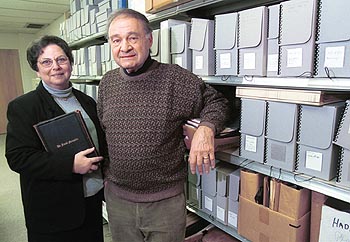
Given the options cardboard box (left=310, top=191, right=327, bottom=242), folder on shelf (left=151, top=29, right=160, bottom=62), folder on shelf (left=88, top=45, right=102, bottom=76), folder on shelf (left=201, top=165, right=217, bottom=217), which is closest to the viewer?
cardboard box (left=310, top=191, right=327, bottom=242)

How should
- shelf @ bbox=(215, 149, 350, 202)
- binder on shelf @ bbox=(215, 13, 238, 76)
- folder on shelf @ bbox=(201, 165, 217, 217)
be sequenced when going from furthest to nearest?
folder on shelf @ bbox=(201, 165, 217, 217) < binder on shelf @ bbox=(215, 13, 238, 76) < shelf @ bbox=(215, 149, 350, 202)

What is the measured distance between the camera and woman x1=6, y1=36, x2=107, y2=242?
1153 millimetres

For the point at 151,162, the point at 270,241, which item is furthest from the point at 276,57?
the point at 270,241

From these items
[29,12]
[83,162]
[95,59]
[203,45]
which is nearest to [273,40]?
[203,45]

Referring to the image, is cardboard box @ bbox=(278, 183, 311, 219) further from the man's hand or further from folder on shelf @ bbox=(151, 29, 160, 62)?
folder on shelf @ bbox=(151, 29, 160, 62)

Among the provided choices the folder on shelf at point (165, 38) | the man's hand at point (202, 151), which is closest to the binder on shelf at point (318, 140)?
the man's hand at point (202, 151)

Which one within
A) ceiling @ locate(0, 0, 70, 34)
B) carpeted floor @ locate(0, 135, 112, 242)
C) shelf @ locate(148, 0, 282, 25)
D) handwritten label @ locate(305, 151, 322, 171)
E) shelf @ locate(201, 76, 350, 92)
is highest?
ceiling @ locate(0, 0, 70, 34)

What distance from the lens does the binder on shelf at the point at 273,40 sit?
0.99m

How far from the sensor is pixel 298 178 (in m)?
1.03

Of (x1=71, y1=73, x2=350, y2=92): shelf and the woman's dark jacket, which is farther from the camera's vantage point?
the woman's dark jacket

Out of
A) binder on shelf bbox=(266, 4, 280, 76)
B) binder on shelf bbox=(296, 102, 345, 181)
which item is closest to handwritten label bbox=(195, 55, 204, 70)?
binder on shelf bbox=(266, 4, 280, 76)

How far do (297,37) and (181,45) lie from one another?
2.00ft

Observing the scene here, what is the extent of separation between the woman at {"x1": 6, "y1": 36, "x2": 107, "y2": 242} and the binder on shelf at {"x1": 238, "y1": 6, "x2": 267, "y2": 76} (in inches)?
31.5

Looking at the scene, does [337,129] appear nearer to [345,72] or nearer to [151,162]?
[345,72]
